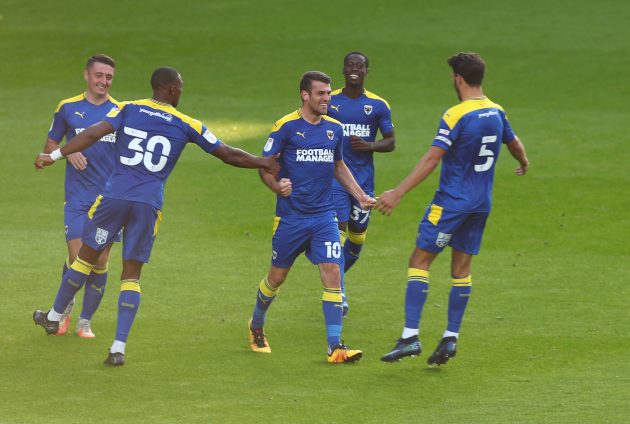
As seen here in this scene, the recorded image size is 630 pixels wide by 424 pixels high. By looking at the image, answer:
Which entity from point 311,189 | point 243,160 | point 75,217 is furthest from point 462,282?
point 75,217

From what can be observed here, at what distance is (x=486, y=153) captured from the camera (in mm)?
9914

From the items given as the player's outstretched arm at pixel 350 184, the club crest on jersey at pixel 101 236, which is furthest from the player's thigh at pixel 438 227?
the club crest on jersey at pixel 101 236

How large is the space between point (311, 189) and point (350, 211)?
73.1 inches

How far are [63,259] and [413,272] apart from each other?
540 centimetres

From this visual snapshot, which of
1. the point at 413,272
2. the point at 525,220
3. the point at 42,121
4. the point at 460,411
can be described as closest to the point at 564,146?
the point at 525,220

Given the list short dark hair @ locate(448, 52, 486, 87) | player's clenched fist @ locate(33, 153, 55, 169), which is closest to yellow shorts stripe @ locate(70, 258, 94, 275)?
player's clenched fist @ locate(33, 153, 55, 169)

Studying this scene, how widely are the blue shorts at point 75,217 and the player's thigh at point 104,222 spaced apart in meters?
0.89

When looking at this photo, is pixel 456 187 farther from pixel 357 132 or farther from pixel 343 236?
pixel 357 132

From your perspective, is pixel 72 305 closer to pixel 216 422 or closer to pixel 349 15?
pixel 216 422

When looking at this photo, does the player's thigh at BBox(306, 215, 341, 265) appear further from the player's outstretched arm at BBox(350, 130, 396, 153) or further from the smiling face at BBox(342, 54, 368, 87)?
the smiling face at BBox(342, 54, 368, 87)

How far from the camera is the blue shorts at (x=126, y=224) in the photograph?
1003 cm

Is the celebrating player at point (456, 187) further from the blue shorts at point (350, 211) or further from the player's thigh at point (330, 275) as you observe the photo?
the blue shorts at point (350, 211)

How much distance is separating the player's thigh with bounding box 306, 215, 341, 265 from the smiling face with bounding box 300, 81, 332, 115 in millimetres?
941

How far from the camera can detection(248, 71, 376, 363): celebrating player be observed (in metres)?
10.3
